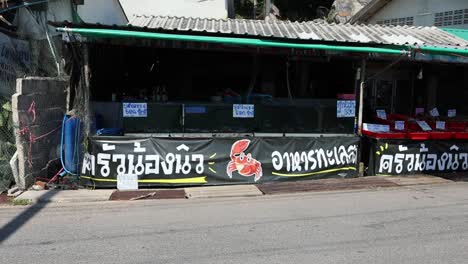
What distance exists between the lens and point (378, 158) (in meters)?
10.3

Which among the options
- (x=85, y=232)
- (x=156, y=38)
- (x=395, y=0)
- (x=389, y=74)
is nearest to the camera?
(x=85, y=232)

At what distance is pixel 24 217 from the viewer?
6785mm

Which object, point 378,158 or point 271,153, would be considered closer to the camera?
point 271,153

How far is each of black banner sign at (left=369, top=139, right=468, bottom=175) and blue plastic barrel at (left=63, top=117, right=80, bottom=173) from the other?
632 cm

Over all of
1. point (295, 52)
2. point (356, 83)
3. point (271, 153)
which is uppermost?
point (295, 52)

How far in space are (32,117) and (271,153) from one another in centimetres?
474

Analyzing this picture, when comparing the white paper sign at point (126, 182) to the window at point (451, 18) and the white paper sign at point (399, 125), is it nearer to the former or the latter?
the white paper sign at point (399, 125)

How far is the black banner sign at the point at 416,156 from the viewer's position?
1028 cm

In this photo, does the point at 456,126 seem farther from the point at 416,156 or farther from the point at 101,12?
the point at 101,12

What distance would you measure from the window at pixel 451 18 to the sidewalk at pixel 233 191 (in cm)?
903

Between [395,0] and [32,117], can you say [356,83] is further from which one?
[395,0]

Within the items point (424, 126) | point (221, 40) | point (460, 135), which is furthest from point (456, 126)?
point (221, 40)

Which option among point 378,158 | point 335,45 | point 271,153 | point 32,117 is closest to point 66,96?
point 32,117

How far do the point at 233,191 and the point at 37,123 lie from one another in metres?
4.04
